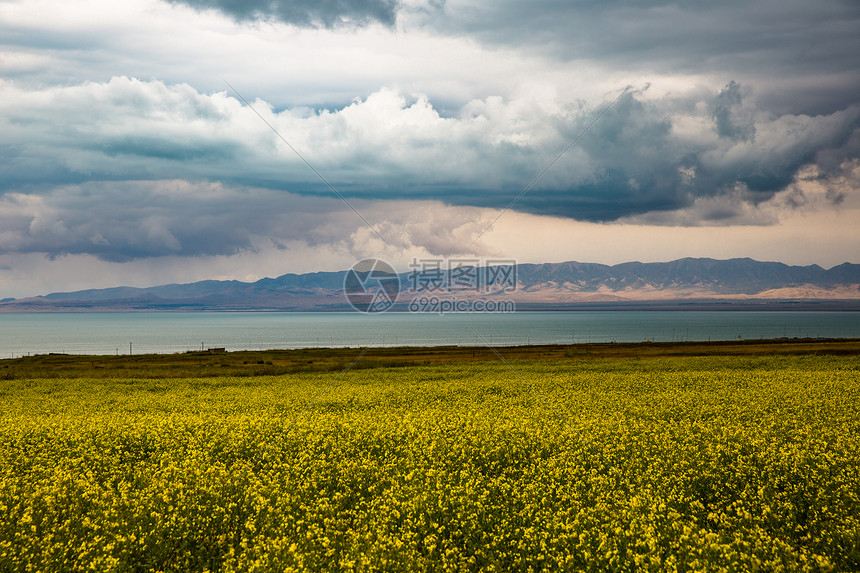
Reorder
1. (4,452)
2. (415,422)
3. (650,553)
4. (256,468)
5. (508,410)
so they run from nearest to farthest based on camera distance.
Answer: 1. (650,553)
2. (256,468)
3. (4,452)
4. (415,422)
5. (508,410)

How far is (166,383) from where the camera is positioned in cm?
4681

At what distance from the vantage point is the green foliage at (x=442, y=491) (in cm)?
1024

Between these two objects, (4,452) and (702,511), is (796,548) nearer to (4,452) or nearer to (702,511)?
(702,511)

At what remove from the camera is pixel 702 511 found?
1224 centimetres

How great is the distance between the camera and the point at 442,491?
12883mm

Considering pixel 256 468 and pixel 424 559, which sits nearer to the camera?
pixel 424 559

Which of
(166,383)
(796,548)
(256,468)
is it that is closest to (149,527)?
(256,468)

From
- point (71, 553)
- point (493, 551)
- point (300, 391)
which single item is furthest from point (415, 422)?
point (300, 391)

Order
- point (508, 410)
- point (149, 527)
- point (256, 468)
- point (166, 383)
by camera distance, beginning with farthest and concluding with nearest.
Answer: point (166, 383) → point (508, 410) → point (256, 468) → point (149, 527)

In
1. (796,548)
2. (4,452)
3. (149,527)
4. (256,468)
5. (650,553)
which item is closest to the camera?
(650,553)

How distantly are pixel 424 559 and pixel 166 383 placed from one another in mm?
42881

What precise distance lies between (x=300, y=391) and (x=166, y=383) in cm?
1662

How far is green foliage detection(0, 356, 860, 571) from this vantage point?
1024cm

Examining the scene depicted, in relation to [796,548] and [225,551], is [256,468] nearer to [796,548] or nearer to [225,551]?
[225,551]
